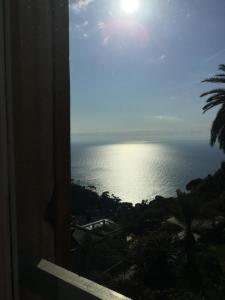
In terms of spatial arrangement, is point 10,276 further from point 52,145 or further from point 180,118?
point 180,118

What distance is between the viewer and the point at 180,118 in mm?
5855

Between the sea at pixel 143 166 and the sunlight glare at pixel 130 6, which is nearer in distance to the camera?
the sunlight glare at pixel 130 6

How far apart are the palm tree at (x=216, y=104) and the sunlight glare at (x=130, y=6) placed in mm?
6669

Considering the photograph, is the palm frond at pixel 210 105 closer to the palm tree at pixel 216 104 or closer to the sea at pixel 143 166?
the palm tree at pixel 216 104

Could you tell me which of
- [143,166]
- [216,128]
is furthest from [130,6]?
[216,128]

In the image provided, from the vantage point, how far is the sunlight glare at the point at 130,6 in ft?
3.26

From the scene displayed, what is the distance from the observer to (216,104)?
7750mm

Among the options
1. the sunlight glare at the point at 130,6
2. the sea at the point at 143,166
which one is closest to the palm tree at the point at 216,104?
the sea at the point at 143,166

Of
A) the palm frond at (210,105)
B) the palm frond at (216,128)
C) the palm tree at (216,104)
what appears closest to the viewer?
the palm tree at (216,104)

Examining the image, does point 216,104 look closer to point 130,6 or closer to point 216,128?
point 216,128

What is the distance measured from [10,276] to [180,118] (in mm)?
5402

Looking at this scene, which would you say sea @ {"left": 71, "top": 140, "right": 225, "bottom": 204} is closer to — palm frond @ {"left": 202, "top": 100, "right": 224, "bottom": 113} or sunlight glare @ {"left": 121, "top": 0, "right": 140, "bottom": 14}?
sunlight glare @ {"left": 121, "top": 0, "right": 140, "bottom": 14}

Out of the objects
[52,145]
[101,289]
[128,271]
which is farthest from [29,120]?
[128,271]

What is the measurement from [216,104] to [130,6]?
711 centimetres
